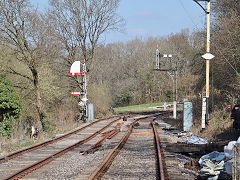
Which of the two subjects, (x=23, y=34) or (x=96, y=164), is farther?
(x=23, y=34)

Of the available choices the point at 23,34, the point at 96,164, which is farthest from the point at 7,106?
the point at 96,164

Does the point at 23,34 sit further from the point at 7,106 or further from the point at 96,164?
the point at 96,164

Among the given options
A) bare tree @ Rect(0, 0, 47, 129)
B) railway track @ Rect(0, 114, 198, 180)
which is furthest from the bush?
railway track @ Rect(0, 114, 198, 180)

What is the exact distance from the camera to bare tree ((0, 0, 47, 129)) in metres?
21.6

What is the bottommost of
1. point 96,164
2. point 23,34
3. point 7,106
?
point 96,164

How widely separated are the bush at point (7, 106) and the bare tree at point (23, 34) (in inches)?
74.6

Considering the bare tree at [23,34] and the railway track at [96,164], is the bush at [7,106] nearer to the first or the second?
the bare tree at [23,34]

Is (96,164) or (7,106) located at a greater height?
(7,106)

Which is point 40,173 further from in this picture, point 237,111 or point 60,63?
point 60,63

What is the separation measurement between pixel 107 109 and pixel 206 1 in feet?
75.0

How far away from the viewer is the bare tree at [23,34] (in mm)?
21578

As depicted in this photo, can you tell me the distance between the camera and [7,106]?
2036cm

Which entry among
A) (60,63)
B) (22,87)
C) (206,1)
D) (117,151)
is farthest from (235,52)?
(60,63)

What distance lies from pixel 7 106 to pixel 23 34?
542cm
